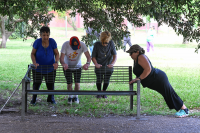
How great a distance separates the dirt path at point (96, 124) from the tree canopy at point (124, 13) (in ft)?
7.24

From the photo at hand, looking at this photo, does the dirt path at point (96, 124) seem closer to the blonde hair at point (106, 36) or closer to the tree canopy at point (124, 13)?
the blonde hair at point (106, 36)

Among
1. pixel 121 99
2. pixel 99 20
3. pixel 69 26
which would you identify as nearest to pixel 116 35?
pixel 99 20

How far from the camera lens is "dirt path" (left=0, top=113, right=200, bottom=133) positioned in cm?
464

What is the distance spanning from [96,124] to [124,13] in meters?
3.06

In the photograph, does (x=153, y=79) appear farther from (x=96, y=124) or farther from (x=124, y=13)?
(x=124, y=13)

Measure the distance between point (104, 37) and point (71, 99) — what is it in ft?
5.25

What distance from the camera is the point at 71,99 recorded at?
21.8 ft

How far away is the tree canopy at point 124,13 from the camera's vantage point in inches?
246

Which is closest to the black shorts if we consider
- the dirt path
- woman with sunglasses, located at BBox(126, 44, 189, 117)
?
the dirt path

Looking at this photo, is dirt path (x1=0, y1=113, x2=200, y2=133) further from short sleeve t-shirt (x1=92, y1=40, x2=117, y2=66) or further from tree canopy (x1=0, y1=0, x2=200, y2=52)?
tree canopy (x1=0, y1=0, x2=200, y2=52)

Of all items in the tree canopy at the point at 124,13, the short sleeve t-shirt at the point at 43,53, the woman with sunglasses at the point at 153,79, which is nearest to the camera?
the woman with sunglasses at the point at 153,79

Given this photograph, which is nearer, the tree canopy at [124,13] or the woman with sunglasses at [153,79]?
the woman with sunglasses at [153,79]

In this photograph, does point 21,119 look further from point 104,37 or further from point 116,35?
point 116,35

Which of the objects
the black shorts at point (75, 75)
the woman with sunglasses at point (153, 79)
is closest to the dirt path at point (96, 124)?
the woman with sunglasses at point (153, 79)
